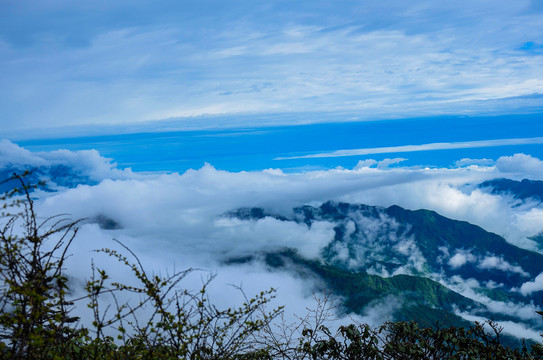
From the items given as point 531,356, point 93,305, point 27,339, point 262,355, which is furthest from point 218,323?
point 531,356

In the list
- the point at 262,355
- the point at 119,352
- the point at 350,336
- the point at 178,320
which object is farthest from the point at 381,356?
the point at 119,352

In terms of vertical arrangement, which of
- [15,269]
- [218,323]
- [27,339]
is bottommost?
[218,323]

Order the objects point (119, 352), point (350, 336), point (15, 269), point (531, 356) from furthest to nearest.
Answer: point (531, 356), point (350, 336), point (119, 352), point (15, 269)

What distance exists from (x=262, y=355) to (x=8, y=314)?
4.50 m

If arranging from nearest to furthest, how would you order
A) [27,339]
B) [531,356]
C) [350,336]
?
[27,339] → [350,336] → [531,356]

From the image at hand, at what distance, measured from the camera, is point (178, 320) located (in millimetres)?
7148

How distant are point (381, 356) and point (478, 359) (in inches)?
74.1

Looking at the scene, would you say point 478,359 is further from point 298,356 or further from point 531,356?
point 298,356

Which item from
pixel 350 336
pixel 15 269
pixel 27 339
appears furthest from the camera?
pixel 350 336

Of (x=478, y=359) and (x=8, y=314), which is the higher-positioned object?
(x=8, y=314)

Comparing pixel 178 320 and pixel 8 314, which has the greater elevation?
pixel 8 314

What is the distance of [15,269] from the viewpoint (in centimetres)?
623

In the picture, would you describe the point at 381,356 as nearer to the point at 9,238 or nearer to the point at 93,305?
the point at 93,305

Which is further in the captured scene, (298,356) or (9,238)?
(298,356)
